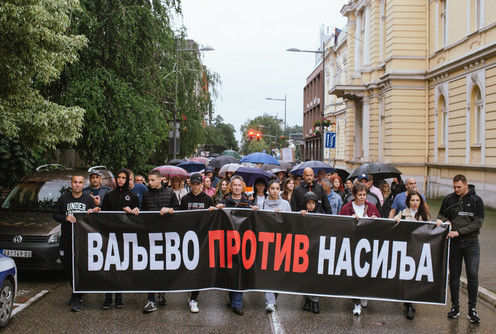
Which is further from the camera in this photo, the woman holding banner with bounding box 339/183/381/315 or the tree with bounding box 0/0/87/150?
the tree with bounding box 0/0/87/150

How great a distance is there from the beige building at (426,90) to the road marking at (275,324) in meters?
14.9

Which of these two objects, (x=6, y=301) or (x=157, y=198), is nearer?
(x=6, y=301)

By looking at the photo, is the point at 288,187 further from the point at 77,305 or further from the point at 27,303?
the point at 27,303

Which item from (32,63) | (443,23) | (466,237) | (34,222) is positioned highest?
(443,23)

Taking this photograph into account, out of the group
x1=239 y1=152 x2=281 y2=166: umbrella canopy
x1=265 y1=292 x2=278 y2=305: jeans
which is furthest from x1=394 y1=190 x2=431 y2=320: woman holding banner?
x1=239 y1=152 x2=281 y2=166: umbrella canopy

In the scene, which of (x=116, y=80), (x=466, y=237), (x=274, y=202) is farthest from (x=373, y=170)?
(x=116, y=80)

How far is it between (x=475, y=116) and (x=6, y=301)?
20.4 m

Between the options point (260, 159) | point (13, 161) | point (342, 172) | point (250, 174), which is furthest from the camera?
point (260, 159)

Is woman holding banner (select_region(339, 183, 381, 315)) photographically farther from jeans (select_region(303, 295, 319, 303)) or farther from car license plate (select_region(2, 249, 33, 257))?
car license plate (select_region(2, 249, 33, 257))

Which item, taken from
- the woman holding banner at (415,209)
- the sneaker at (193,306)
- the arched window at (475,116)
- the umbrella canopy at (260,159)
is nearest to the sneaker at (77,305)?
the sneaker at (193,306)

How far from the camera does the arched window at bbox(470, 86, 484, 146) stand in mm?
21891

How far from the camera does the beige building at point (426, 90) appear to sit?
→ 20.8 metres

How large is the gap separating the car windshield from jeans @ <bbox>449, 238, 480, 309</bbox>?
22.6 ft

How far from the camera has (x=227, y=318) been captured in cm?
684
